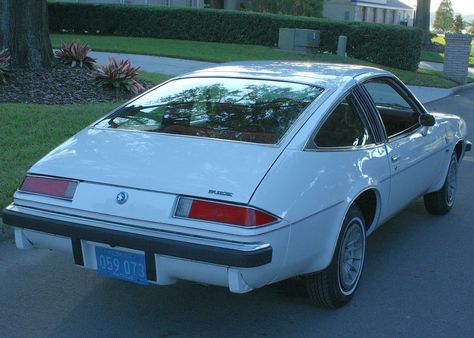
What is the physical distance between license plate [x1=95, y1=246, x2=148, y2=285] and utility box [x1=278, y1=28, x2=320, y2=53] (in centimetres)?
1925

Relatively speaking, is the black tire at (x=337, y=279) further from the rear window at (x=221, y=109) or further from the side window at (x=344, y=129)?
the rear window at (x=221, y=109)

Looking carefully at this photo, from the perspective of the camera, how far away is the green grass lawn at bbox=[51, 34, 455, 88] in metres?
19.4

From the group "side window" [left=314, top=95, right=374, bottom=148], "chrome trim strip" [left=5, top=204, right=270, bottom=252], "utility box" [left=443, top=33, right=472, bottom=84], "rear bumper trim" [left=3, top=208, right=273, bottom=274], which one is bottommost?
"utility box" [left=443, top=33, right=472, bottom=84]

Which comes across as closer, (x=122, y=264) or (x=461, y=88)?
(x=122, y=264)

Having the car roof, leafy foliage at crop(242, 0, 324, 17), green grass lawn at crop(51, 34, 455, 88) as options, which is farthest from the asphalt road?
leafy foliage at crop(242, 0, 324, 17)

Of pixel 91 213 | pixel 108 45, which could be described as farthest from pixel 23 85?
pixel 108 45

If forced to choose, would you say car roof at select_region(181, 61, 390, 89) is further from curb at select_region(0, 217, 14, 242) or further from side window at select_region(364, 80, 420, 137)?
curb at select_region(0, 217, 14, 242)

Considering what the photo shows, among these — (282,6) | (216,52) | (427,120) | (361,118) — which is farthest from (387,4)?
(361,118)

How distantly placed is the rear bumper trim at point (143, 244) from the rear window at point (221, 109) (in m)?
0.92

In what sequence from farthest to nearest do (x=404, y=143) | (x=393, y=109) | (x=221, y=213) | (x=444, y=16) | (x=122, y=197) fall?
(x=444, y=16) < (x=393, y=109) < (x=404, y=143) < (x=122, y=197) < (x=221, y=213)

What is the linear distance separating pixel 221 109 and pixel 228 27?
21.4 meters

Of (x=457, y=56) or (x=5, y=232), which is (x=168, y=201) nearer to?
(x=5, y=232)

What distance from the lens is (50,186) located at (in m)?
3.70

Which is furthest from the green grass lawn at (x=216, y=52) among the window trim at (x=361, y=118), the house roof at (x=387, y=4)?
the house roof at (x=387, y=4)
